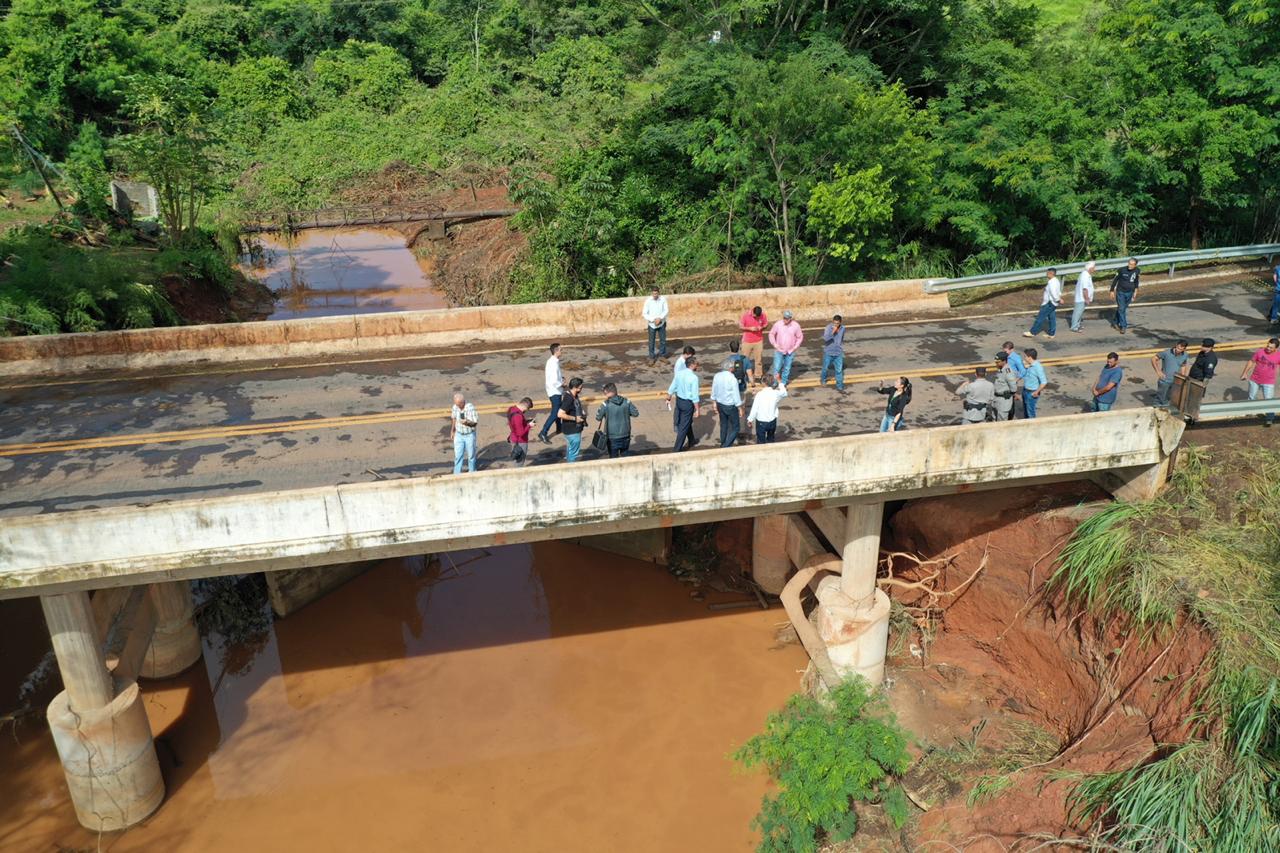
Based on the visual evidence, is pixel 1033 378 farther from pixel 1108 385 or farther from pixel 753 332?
pixel 753 332

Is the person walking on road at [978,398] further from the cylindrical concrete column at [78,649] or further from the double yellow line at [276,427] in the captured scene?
the cylindrical concrete column at [78,649]

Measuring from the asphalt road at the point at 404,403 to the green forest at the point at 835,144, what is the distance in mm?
5311

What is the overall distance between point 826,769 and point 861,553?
3.66 metres

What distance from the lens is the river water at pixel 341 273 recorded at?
33031 mm

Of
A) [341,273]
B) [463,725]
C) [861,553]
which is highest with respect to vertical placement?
[341,273]

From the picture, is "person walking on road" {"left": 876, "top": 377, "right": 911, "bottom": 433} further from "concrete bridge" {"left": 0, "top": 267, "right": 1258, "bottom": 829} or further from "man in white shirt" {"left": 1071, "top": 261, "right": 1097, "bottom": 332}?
"man in white shirt" {"left": 1071, "top": 261, "right": 1097, "bottom": 332}

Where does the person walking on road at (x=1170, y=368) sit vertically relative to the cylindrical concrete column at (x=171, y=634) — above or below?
above

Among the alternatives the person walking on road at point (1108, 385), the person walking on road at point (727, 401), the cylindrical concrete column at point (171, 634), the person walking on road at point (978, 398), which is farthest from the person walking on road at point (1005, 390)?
the cylindrical concrete column at point (171, 634)

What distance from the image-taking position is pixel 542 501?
12.5 m

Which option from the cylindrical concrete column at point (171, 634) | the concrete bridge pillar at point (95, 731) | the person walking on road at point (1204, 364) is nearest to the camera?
the concrete bridge pillar at point (95, 731)

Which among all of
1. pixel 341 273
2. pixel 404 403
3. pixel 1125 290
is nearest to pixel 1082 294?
pixel 1125 290

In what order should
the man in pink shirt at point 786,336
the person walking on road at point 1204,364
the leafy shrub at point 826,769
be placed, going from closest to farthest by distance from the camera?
the leafy shrub at point 826,769 → the person walking on road at point 1204,364 → the man in pink shirt at point 786,336

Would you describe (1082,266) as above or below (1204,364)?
above

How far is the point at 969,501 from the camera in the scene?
16.8 metres
